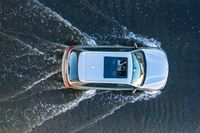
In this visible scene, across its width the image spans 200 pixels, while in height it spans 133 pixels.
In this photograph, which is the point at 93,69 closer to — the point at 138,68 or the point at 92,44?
the point at 92,44

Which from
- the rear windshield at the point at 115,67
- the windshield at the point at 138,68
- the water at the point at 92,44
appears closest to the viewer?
the rear windshield at the point at 115,67

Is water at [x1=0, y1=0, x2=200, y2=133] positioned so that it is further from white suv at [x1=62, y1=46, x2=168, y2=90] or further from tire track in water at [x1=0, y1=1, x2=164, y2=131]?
white suv at [x1=62, y1=46, x2=168, y2=90]

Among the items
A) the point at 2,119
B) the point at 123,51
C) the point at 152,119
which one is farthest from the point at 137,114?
the point at 2,119

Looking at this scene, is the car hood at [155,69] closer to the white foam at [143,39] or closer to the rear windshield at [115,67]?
the white foam at [143,39]

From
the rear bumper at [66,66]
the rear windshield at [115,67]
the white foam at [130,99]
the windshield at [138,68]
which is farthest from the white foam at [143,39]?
the rear bumper at [66,66]

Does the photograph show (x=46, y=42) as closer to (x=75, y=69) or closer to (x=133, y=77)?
(x=75, y=69)

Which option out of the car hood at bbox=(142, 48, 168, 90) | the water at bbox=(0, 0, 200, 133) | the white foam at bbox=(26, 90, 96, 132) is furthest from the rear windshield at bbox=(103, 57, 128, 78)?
the white foam at bbox=(26, 90, 96, 132)
